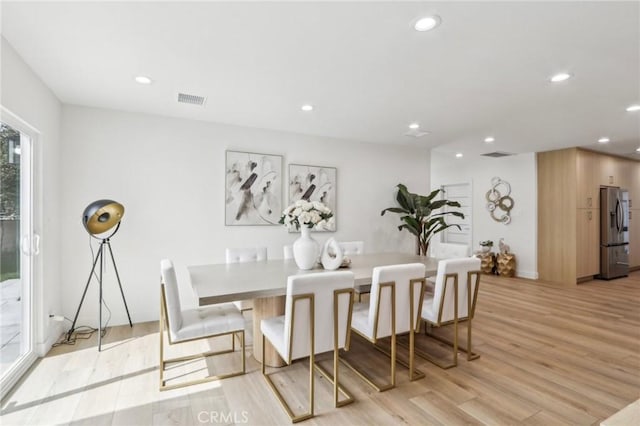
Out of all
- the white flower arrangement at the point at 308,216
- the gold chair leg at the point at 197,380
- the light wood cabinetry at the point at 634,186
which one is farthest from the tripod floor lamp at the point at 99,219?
the light wood cabinetry at the point at 634,186

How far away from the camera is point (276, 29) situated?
205 centimetres

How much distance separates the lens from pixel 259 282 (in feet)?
7.72

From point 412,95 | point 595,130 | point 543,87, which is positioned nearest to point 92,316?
point 412,95

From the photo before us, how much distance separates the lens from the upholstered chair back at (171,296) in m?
2.18

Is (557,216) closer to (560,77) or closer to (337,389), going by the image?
(560,77)

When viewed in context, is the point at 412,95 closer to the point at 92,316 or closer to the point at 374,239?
the point at 374,239

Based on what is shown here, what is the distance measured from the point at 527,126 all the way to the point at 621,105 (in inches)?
38.9

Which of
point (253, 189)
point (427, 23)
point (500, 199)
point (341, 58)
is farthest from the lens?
Result: point (500, 199)

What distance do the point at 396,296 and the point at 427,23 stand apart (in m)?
1.81

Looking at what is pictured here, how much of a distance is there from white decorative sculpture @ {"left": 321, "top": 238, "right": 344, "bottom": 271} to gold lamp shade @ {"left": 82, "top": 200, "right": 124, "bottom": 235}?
209 centimetres

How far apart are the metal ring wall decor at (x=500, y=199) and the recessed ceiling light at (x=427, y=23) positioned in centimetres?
574

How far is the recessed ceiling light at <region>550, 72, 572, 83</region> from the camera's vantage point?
8.75 feet

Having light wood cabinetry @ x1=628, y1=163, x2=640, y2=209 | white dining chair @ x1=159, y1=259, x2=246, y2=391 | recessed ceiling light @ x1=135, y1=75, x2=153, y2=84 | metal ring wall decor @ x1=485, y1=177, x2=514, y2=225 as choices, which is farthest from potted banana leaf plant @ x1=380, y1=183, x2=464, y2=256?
light wood cabinetry @ x1=628, y1=163, x2=640, y2=209

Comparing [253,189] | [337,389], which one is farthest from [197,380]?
[253,189]
